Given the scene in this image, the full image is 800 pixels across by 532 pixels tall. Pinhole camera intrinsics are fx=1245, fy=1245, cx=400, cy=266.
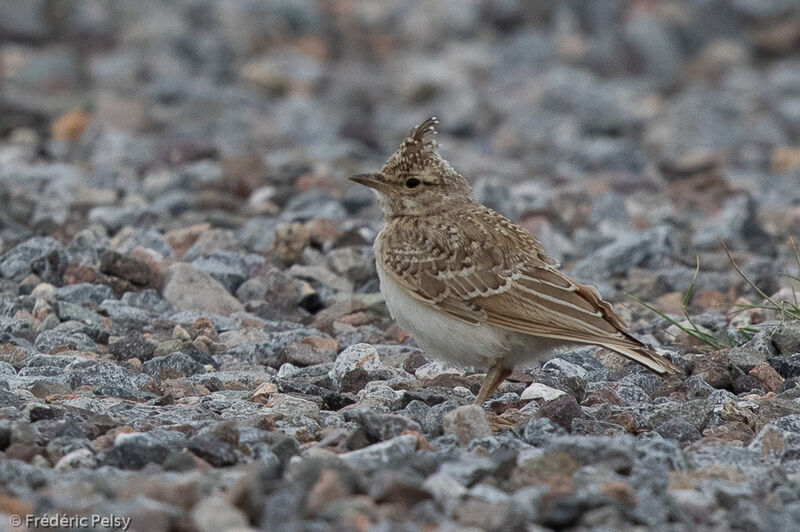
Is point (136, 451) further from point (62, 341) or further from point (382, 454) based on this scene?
point (62, 341)

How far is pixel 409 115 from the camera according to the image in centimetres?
1819

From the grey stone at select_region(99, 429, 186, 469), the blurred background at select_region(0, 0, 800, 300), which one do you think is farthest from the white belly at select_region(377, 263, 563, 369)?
the blurred background at select_region(0, 0, 800, 300)

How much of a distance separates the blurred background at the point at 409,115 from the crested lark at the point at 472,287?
2.75m

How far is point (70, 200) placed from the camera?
38.5ft

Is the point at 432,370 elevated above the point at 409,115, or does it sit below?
below

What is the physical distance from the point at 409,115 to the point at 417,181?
34.7ft

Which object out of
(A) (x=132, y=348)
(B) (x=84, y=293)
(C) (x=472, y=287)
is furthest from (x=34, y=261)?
(C) (x=472, y=287)

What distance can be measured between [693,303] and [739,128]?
8.56 m

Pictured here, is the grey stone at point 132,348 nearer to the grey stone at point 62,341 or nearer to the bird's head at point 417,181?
the grey stone at point 62,341

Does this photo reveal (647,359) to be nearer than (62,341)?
Yes

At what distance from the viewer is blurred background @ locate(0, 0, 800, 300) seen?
11.6 metres

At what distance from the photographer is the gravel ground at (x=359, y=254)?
4.98 meters

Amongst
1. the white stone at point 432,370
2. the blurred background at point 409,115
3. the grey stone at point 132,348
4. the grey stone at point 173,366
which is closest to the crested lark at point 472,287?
the white stone at point 432,370

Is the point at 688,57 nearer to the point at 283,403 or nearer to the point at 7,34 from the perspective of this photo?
the point at 7,34
